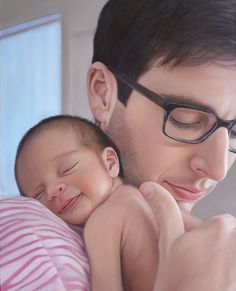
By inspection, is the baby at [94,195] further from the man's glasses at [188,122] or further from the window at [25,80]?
the window at [25,80]

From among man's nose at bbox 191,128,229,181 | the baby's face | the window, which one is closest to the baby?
the baby's face

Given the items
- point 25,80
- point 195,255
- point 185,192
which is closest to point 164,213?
point 195,255

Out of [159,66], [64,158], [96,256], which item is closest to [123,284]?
[96,256]

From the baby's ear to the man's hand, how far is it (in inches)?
4.4

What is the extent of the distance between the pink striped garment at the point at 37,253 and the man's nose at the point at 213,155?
217mm

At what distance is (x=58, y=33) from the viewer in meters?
0.84

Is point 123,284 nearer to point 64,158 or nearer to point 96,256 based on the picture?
point 96,256

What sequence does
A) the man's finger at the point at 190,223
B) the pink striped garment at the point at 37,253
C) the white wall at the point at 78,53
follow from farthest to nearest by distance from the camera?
the white wall at the point at 78,53 < the man's finger at the point at 190,223 < the pink striped garment at the point at 37,253

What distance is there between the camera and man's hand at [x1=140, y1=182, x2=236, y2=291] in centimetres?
45

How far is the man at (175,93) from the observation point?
24.6 inches

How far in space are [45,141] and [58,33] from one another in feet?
1.04

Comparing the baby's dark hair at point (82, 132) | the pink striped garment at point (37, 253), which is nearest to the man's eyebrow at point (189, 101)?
the baby's dark hair at point (82, 132)

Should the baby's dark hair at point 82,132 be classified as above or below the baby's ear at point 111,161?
above

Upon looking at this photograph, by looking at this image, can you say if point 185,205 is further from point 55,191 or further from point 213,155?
point 55,191
